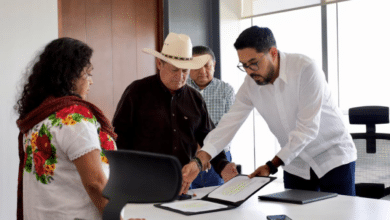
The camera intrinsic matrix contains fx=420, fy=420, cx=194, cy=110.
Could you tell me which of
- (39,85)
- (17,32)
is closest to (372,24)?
(17,32)

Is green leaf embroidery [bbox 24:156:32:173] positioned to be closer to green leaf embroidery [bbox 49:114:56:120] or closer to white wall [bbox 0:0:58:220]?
green leaf embroidery [bbox 49:114:56:120]

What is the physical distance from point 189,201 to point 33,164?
71cm

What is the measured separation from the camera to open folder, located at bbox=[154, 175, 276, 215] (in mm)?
1689

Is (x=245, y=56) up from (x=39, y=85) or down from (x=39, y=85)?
up

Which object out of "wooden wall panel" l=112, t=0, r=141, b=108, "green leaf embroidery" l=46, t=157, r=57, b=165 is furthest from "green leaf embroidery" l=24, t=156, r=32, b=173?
"wooden wall panel" l=112, t=0, r=141, b=108

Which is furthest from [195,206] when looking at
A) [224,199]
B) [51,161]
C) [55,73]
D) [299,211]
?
[55,73]

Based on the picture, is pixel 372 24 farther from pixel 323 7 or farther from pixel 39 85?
pixel 39 85

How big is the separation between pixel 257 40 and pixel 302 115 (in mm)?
433

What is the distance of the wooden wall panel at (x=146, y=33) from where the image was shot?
13.4ft

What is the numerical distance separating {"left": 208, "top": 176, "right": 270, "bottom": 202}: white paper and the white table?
0.05 meters

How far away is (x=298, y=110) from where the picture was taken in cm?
216

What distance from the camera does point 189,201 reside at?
1.85 metres

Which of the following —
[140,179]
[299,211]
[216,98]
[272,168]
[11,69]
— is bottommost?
[299,211]

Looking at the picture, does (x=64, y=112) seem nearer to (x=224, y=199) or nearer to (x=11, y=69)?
(x=224, y=199)
